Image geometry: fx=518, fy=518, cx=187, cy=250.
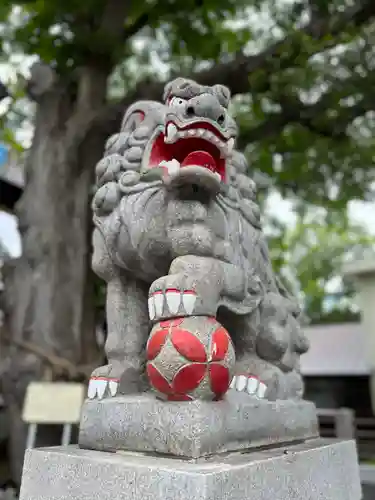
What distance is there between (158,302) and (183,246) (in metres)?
0.18

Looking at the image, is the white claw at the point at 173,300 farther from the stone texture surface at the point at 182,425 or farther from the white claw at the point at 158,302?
the stone texture surface at the point at 182,425

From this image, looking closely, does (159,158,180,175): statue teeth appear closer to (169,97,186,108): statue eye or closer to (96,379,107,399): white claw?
(169,97,186,108): statue eye

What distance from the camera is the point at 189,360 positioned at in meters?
1.24

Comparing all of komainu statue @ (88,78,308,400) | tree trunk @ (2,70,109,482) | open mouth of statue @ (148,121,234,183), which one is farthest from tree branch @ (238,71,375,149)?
open mouth of statue @ (148,121,234,183)

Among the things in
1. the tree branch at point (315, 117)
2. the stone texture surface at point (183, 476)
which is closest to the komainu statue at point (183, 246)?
the stone texture surface at point (183, 476)

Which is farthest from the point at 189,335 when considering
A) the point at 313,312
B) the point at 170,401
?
the point at 313,312

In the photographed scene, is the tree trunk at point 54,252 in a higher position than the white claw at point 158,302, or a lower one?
higher

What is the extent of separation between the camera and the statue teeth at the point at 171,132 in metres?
1.38

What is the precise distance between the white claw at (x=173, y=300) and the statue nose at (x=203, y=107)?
47 cm

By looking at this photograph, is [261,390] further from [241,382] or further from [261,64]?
[261,64]

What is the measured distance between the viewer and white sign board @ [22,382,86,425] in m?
2.86

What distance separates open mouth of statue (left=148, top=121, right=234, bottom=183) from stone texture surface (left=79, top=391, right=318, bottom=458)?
61cm

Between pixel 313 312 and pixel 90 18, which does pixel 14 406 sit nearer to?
pixel 90 18

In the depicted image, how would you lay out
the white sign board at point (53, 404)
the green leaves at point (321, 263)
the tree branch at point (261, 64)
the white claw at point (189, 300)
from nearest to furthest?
the white claw at point (189, 300), the white sign board at point (53, 404), the tree branch at point (261, 64), the green leaves at point (321, 263)
